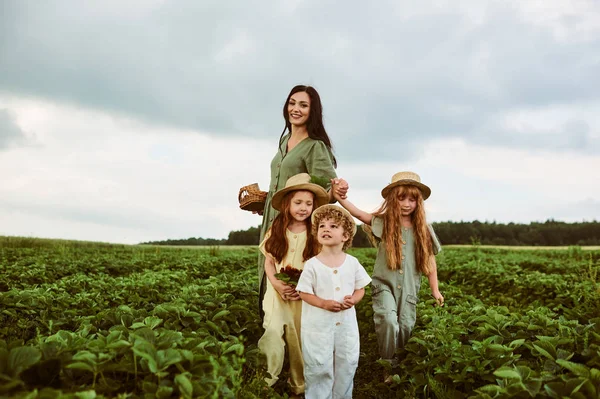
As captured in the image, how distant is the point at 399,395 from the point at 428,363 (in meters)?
0.51

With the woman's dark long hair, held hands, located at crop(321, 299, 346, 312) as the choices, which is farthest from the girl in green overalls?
held hands, located at crop(321, 299, 346, 312)

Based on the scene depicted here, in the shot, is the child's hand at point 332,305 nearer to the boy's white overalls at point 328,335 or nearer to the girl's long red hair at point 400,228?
the boy's white overalls at point 328,335

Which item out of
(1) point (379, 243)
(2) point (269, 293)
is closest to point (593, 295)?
(1) point (379, 243)

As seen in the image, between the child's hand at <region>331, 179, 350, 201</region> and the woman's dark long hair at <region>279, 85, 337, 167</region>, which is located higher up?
the woman's dark long hair at <region>279, 85, 337, 167</region>

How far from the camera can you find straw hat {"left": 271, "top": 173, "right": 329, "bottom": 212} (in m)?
4.65

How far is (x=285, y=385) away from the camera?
4.96 meters

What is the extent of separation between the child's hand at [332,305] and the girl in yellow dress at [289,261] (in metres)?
0.47

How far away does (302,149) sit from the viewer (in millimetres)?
5141

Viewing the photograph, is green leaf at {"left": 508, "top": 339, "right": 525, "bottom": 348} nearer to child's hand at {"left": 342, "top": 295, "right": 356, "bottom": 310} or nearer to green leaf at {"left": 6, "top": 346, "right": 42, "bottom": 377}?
child's hand at {"left": 342, "top": 295, "right": 356, "bottom": 310}

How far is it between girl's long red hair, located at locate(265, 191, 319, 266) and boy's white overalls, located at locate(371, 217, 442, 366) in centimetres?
86

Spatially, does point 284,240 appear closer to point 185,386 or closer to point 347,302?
point 347,302

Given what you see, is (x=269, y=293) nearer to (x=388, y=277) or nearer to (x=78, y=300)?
(x=388, y=277)

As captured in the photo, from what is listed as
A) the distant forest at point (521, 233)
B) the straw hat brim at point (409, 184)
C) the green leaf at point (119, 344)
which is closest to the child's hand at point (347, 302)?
the straw hat brim at point (409, 184)

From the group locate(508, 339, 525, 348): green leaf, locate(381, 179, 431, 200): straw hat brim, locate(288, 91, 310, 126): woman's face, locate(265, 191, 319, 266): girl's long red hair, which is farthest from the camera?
locate(381, 179, 431, 200): straw hat brim
